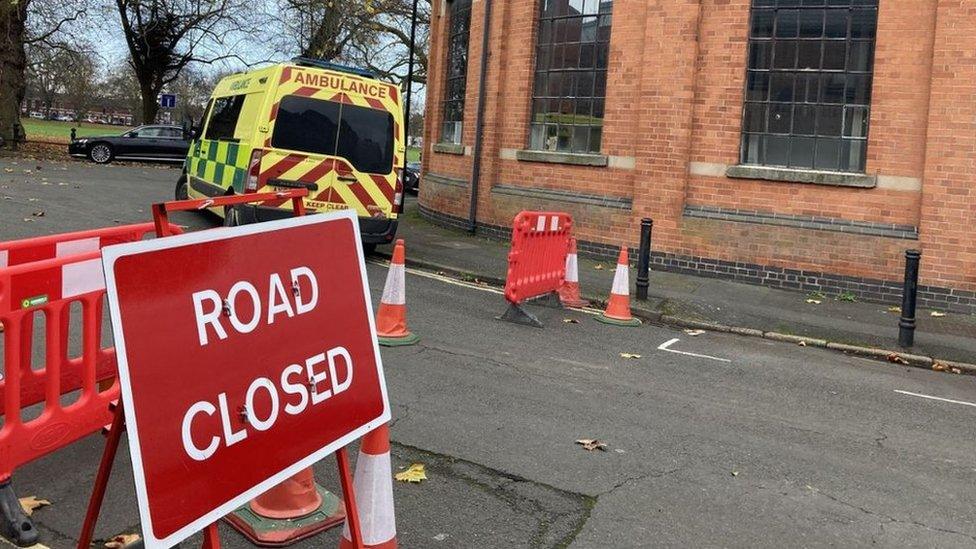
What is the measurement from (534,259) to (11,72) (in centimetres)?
2640

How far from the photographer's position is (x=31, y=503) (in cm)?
356

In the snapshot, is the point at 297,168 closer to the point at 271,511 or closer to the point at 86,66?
the point at 271,511

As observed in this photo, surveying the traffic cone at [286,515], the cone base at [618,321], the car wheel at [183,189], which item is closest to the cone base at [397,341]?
the cone base at [618,321]

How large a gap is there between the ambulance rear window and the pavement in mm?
1726

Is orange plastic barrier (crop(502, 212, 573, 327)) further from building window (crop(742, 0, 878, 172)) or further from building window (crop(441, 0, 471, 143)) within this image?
building window (crop(441, 0, 471, 143))

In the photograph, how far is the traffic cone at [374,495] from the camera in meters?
3.04

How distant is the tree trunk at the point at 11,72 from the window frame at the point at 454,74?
660 inches

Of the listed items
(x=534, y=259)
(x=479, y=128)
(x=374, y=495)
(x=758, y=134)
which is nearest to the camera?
(x=374, y=495)

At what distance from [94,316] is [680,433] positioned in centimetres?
358

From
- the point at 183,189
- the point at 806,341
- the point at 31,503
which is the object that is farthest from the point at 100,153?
the point at 31,503

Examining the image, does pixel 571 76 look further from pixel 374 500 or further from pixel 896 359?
pixel 374 500

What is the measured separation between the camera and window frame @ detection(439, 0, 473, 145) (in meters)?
16.5

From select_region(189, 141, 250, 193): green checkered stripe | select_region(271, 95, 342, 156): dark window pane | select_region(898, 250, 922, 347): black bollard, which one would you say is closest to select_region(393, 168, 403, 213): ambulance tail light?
select_region(271, 95, 342, 156): dark window pane

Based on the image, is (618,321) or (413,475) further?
(618,321)
